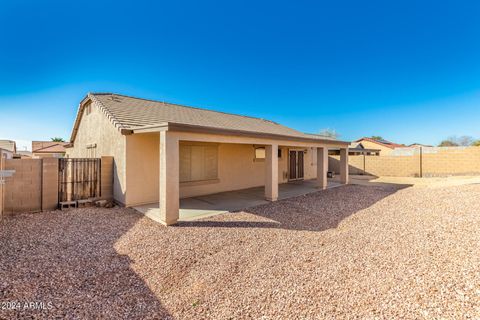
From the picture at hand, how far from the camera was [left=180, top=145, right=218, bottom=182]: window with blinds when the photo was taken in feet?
31.3

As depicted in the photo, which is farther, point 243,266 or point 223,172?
point 223,172

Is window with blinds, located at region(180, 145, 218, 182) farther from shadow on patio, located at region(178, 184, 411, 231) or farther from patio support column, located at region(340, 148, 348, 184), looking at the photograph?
patio support column, located at region(340, 148, 348, 184)

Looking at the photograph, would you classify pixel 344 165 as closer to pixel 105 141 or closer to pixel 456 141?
pixel 105 141

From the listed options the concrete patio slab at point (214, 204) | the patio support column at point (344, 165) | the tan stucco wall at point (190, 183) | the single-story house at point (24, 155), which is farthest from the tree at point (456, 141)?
the single-story house at point (24, 155)

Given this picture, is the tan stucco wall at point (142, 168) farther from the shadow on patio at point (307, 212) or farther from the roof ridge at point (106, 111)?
the shadow on patio at point (307, 212)

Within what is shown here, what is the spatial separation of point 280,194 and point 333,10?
11.5 meters

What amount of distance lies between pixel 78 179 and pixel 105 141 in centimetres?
206

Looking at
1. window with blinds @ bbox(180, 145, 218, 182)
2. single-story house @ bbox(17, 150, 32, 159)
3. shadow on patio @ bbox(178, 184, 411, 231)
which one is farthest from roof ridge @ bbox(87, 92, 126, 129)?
single-story house @ bbox(17, 150, 32, 159)

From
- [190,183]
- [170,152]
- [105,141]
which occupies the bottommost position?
[190,183]

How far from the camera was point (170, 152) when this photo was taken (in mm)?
6012

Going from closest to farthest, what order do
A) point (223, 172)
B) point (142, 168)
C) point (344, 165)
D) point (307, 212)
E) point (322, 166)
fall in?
Result: point (307, 212), point (142, 168), point (223, 172), point (322, 166), point (344, 165)

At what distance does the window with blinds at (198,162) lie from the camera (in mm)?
9531

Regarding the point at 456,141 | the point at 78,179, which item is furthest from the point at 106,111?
the point at 456,141

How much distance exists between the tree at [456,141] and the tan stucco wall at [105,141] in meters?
74.8
